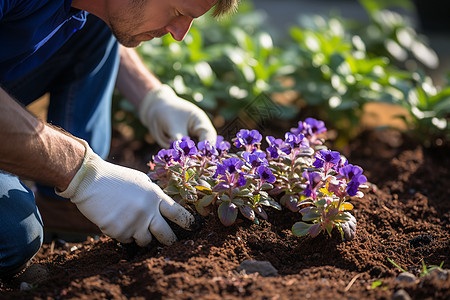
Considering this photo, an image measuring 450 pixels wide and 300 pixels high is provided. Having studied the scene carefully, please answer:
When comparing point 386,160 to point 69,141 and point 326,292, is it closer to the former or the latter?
point 326,292

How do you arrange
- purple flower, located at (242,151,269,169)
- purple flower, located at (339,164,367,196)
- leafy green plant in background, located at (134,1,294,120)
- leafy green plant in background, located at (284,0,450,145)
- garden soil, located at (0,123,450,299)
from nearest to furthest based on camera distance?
garden soil, located at (0,123,450,299) → purple flower, located at (339,164,367,196) → purple flower, located at (242,151,269,169) → leafy green plant in background, located at (284,0,450,145) → leafy green plant in background, located at (134,1,294,120)

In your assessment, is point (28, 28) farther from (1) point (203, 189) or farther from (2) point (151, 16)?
(1) point (203, 189)

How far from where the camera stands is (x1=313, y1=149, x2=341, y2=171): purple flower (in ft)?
6.33

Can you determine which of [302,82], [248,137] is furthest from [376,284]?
[302,82]

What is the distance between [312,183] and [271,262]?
0.30m

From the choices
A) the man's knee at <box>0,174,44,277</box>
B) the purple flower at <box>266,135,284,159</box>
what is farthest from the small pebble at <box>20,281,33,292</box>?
the purple flower at <box>266,135,284,159</box>

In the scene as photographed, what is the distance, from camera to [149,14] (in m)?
2.14

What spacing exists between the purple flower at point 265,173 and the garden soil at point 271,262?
0.19 meters

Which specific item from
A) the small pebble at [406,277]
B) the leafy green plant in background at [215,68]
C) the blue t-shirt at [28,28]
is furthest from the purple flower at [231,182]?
the leafy green plant in background at [215,68]

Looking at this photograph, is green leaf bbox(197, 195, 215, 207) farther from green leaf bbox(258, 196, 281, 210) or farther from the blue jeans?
the blue jeans

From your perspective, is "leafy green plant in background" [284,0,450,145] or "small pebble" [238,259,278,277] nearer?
"small pebble" [238,259,278,277]

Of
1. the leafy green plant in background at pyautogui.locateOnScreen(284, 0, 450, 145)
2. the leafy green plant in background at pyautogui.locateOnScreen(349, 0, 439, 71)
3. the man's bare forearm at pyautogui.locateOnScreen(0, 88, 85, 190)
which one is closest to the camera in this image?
the man's bare forearm at pyautogui.locateOnScreen(0, 88, 85, 190)

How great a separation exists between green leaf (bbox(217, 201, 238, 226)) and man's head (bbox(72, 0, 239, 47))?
72 cm

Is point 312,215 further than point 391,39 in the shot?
No
